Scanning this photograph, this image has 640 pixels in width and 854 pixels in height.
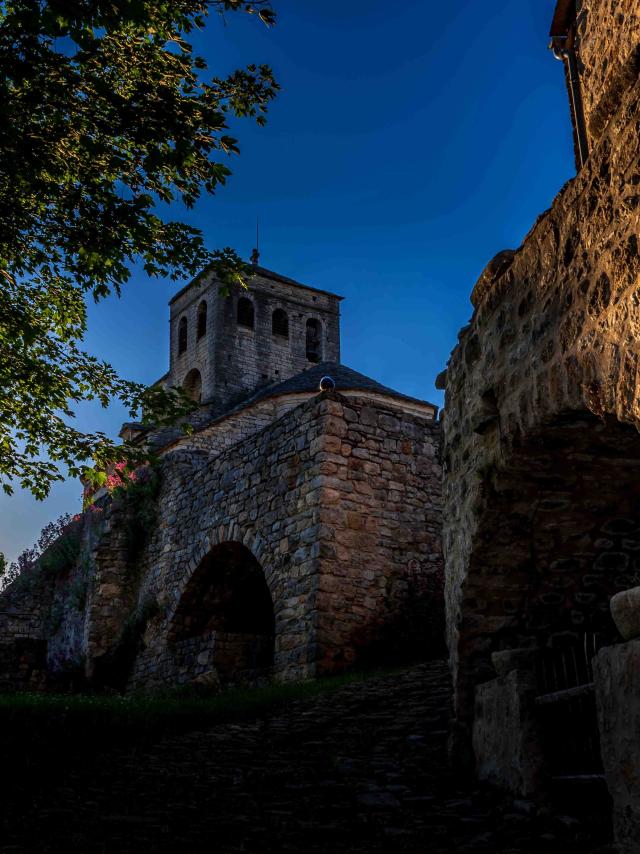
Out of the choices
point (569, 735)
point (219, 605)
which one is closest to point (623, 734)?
point (569, 735)

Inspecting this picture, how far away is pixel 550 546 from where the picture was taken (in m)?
4.79

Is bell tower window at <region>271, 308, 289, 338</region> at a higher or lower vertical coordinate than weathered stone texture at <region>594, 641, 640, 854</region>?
higher

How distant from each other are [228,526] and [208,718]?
4.42 m

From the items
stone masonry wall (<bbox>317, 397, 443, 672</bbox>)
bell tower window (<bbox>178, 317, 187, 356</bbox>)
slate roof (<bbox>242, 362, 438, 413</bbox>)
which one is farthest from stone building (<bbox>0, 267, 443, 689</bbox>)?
bell tower window (<bbox>178, 317, 187, 356</bbox>)

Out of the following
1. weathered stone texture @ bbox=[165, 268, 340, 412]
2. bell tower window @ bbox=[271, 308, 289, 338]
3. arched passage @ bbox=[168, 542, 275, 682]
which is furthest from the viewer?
bell tower window @ bbox=[271, 308, 289, 338]

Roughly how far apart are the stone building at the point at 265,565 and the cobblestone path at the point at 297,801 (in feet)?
8.69

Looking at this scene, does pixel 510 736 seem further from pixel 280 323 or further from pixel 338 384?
pixel 280 323

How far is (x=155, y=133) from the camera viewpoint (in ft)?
19.5

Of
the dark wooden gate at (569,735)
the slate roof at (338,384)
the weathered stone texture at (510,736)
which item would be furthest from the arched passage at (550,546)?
the slate roof at (338,384)

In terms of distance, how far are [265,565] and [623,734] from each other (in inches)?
288

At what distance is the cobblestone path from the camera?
3.49 m

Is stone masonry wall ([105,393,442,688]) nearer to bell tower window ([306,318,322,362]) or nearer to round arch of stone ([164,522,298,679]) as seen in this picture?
round arch of stone ([164,522,298,679])

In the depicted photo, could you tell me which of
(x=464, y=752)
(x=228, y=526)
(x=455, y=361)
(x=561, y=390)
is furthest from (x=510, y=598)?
(x=228, y=526)

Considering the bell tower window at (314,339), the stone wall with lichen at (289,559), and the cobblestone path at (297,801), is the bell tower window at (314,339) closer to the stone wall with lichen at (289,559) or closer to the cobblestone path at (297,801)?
the stone wall with lichen at (289,559)
